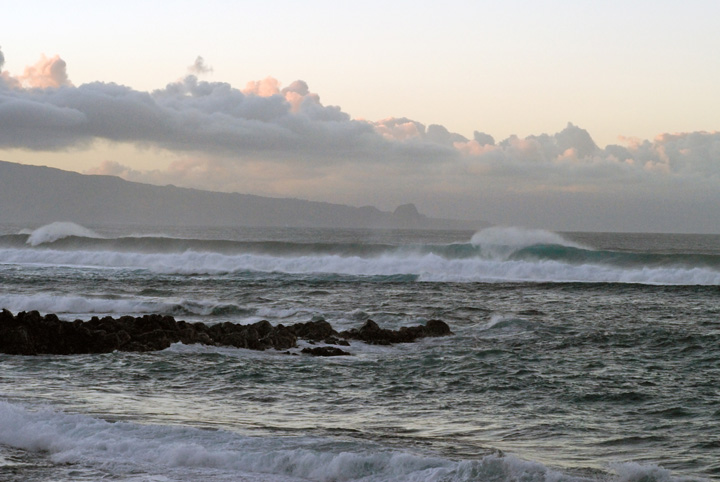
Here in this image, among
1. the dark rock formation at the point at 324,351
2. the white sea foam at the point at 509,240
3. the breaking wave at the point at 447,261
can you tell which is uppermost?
the white sea foam at the point at 509,240

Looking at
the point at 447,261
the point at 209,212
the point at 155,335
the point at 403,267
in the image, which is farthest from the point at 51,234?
the point at 209,212

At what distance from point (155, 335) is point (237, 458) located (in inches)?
369

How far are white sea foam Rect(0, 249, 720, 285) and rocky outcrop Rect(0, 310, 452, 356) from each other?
60.3 feet

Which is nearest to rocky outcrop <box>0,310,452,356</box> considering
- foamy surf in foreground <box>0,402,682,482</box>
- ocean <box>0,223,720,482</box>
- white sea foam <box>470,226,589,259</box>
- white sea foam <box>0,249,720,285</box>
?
ocean <box>0,223,720,482</box>

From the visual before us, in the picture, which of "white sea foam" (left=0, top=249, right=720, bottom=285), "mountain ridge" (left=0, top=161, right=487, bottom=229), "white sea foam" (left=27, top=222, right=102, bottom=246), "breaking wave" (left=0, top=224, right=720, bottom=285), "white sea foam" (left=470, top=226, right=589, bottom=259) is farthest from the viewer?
"mountain ridge" (left=0, top=161, right=487, bottom=229)

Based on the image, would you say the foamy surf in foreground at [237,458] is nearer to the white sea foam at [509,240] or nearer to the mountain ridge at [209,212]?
the white sea foam at [509,240]

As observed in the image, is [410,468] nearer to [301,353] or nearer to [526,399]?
[526,399]

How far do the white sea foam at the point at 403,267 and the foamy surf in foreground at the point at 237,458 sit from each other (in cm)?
2774

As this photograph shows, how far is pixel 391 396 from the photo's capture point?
12094mm

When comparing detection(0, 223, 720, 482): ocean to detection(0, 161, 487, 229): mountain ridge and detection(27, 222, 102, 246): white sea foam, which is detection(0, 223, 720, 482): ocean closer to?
detection(27, 222, 102, 246): white sea foam

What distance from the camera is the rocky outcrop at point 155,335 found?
1616 cm

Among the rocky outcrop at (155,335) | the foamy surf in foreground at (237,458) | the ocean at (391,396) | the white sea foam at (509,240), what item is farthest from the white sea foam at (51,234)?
the foamy surf in foreground at (237,458)

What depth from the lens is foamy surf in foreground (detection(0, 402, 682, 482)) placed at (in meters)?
7.86

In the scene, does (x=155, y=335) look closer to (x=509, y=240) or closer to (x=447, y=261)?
(x=447, y=261)
